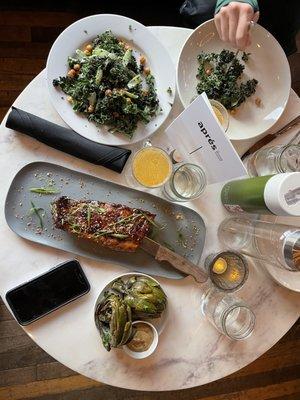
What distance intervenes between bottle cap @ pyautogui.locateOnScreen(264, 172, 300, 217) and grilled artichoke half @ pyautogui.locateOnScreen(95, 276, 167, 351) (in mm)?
445

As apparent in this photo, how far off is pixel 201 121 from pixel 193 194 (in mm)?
299

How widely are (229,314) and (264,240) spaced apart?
0.25 metres

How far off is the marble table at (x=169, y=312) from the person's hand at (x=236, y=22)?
6.1 inches

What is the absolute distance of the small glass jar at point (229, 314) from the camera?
1.39m

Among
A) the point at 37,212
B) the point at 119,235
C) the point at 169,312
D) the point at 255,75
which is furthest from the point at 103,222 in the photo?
the point at 255,75

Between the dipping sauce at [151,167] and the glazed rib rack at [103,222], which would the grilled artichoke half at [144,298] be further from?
the dipping sauce at [151,167]

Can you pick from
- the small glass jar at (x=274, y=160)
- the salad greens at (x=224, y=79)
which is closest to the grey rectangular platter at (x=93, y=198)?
the small glass jar at (x=274, y=160)

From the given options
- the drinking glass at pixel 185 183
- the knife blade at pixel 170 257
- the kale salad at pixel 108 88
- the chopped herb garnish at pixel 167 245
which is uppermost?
the kale salad at pixel 108 88

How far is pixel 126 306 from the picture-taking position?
131cm

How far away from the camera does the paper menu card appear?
116cm

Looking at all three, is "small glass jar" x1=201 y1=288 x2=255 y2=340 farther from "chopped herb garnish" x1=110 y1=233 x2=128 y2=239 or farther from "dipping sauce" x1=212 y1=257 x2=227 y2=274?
"chopped herb garnish" x1=110 y1=233 x2=128 y2=239

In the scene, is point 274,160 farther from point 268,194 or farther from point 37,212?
point 37,212

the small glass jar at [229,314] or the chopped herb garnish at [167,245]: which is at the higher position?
the chopped herb garnish at [167,245]

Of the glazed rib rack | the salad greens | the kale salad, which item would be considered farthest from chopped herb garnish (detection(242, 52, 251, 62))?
the glazed rib rack
